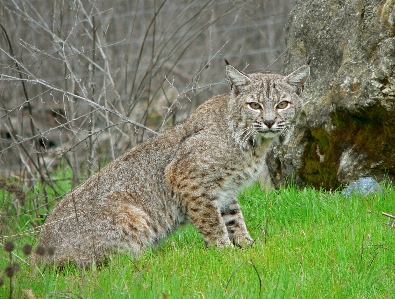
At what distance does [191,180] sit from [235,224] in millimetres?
619

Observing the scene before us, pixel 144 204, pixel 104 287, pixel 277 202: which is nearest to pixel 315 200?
pixel 277 202

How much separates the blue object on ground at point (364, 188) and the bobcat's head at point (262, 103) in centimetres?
94

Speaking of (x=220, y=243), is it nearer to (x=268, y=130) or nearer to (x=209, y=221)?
(x=209, y=221)

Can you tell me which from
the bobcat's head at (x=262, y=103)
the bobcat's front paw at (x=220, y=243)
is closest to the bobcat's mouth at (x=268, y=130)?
the bobcat's head at (x=262, y=103)

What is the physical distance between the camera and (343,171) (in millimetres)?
6781

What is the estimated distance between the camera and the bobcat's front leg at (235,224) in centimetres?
601

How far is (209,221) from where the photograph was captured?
19.1 ft

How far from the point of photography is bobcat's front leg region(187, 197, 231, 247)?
5816mm

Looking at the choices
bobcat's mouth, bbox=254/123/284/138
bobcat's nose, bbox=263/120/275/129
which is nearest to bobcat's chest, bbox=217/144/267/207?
bobcat's mouth, bbox=254/123/284/138

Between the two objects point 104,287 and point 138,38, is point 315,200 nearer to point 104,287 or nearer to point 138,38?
point 104,287

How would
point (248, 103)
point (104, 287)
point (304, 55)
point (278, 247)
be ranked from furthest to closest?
point (304, 55)
point (248, 103)
point (278, 247)
point (104, 287)

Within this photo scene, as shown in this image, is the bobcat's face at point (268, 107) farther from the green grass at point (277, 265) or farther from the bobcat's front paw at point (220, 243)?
the bobcat's front paw at point (220, 243)

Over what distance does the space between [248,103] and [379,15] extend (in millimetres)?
1624

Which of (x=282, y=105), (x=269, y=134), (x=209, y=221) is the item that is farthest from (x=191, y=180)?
(x=282, y=105)
